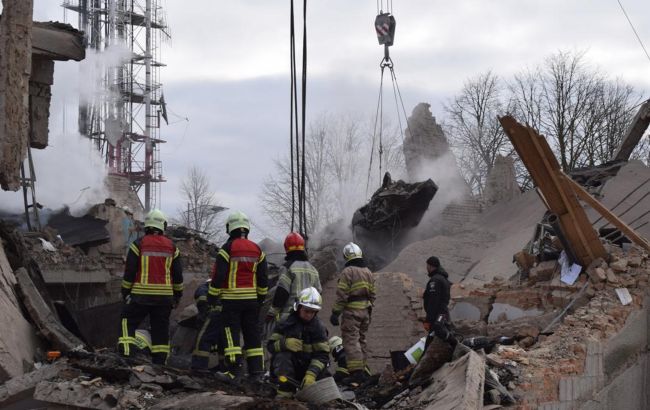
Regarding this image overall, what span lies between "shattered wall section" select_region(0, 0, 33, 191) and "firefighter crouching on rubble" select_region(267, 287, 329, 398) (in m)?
3.22

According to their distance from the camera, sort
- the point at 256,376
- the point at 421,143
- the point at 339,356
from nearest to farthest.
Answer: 1. the point at 256,376
2. the point at 339,356
3. the point at 421,143

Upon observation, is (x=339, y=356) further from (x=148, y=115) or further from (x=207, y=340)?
Result: (x=148, y=115)

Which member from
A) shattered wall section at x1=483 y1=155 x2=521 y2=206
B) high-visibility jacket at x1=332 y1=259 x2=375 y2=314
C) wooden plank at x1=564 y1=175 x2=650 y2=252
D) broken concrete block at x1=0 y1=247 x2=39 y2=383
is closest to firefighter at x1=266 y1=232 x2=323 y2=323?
high-visibility jacket at x1=332 y1=259 x2=375 y2=314

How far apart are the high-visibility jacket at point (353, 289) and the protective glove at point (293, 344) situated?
91.6 inches

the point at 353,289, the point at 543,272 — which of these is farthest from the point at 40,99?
the point at 543,272

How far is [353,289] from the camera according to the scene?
33.1 feet

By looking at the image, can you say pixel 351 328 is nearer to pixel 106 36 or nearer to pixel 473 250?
pixel 473 250

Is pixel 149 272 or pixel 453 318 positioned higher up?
pixel 149 272

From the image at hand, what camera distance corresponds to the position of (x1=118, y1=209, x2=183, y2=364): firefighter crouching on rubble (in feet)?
27.4

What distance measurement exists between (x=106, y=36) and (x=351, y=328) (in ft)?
115

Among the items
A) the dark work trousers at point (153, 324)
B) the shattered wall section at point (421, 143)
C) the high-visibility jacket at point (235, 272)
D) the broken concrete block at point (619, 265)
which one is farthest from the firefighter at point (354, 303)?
the shattered wall section at point (421, 143)

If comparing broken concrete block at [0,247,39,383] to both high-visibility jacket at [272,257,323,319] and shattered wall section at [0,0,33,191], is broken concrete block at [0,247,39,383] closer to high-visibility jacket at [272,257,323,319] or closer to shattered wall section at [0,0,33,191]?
shattered wall section at [0,0,33,191]

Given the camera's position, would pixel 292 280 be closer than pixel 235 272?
No

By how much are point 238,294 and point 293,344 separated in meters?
0.96
